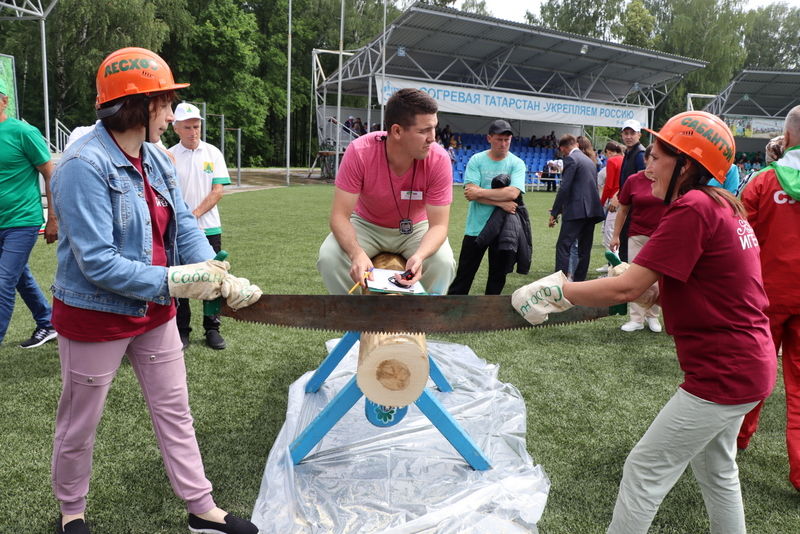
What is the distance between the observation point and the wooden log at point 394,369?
2.94m

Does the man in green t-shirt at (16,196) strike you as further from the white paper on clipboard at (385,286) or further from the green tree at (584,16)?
the green tree at (584,16)

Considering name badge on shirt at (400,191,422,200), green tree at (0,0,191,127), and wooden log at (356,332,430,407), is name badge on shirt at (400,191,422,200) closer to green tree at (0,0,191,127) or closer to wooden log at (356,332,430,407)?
wooden log at (356,332,430,407)

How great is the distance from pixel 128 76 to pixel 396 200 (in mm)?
2027

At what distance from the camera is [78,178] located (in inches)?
91.4

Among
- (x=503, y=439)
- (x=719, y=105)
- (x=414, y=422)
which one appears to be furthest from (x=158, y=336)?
(x=719, y=105)

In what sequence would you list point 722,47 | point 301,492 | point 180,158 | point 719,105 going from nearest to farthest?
point 301,492
point 180,158
point 719,105
point 722,47

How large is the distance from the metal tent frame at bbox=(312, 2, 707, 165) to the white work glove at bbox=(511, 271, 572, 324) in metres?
22.2

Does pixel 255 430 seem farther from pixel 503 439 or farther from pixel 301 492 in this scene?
pixel 503 439

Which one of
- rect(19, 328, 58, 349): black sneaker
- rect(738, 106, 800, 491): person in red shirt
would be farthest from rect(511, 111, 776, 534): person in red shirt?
rect(19, 328, 58, 349): black sneaker

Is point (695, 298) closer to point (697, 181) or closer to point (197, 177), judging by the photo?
point (697, 181)

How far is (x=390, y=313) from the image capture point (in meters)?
2.79

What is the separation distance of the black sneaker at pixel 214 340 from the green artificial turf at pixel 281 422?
0.27 ft

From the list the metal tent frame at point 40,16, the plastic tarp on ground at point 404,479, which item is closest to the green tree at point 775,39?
the metal tent frame at point 40,16

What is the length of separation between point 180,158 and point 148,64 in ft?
9.99
